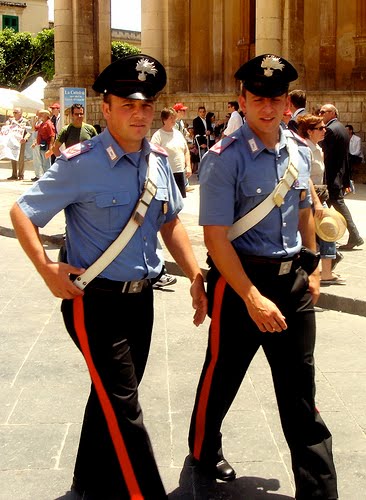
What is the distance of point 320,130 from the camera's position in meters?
8.66

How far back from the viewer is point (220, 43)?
28.0m

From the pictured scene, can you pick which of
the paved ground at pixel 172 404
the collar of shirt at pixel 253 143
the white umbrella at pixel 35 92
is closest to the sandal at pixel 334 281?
the paved ground at pixel 172 404

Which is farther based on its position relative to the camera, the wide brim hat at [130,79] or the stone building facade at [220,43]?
the stone building facade at [220,43]

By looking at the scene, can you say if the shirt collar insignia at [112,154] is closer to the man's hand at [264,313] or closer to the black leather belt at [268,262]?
the black leather belt at [268,262]

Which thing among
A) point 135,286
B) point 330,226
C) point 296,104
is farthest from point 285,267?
point 296,104

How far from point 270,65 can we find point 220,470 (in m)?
1.91

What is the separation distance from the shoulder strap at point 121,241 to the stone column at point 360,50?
798 inches

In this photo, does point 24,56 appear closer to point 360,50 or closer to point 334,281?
point 360,50

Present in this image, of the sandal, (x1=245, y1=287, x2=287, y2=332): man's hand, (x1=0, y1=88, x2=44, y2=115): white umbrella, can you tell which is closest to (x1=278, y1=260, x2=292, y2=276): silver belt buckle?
(x1=245, y1=287, x2=287, y2=332): man's hand

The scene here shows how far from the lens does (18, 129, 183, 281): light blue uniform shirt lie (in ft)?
11.9

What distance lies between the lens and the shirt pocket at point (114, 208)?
3619 mm

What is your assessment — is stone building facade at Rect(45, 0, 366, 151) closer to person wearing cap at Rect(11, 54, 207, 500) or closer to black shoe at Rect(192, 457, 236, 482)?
black shoe at Rect(192, 457, 236, 482)

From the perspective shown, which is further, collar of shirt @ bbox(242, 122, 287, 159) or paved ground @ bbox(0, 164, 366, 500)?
paved ground @ bbox(0, 164, 366, 500)

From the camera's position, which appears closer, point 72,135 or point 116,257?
point 116,257
